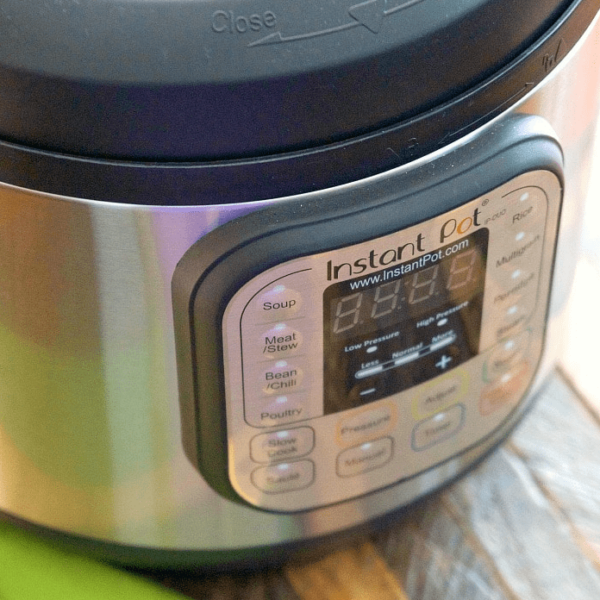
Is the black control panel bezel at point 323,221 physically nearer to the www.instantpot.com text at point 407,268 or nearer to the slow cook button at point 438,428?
the www.instantpot.com text at point 407,268

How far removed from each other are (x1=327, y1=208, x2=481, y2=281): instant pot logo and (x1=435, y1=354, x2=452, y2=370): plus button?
0.08 metres

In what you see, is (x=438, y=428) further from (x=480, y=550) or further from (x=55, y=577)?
(x=55, y=577)

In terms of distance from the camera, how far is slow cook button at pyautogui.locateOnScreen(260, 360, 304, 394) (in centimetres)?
47

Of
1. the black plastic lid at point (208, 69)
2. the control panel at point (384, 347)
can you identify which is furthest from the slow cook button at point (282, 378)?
the black plastic lid at point (208, 69)

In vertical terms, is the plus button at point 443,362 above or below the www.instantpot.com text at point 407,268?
below

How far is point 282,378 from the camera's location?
47cm

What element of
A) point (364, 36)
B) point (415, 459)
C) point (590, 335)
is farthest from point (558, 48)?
point (590, 335)

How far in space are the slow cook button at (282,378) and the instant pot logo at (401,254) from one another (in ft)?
0.18

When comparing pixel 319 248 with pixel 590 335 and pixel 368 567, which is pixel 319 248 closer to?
pixel 368 567

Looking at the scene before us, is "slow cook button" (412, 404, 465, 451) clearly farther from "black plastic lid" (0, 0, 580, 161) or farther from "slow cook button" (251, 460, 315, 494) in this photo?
"black plastic lid" (0, 0, 580, 161)

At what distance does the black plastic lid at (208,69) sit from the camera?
0.38 meters

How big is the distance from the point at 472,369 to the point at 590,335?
0.81 ft

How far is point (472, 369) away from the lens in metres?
0.54

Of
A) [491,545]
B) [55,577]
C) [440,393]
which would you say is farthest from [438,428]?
[55,577]
